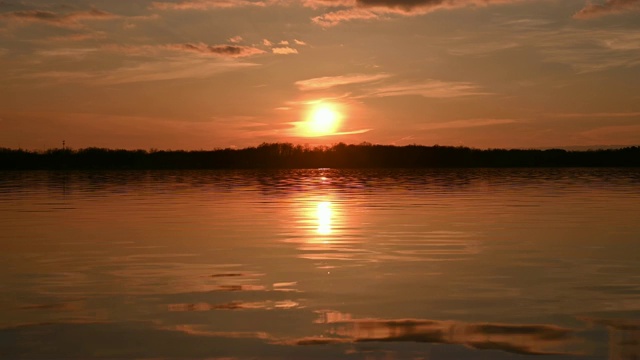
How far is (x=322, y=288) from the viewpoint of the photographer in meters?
13.3

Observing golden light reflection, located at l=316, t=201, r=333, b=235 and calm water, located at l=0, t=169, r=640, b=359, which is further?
golden light reflection, located at l=316, t=201, r=333, b=235

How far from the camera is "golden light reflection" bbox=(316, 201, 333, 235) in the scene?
23.7 meters

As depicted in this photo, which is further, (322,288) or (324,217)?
(324,217)

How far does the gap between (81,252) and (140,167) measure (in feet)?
426

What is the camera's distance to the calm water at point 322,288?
31.3 feet

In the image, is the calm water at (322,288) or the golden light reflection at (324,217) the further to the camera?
the golden light reflection at (324,217)

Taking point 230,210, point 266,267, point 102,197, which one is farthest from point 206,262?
point 102,197

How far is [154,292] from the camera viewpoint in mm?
13031

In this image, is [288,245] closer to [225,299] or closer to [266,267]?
[266,267]

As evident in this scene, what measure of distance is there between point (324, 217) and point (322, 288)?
50.6ft

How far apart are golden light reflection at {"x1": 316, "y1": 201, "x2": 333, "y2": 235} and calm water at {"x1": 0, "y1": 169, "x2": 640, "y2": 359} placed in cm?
18

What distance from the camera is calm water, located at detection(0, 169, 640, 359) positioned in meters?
9.53

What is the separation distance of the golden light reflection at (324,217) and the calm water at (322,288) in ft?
0.59

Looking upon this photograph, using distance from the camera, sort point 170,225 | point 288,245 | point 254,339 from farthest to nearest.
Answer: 1. point 170,225
2. point 288,245
3. point 254,339
